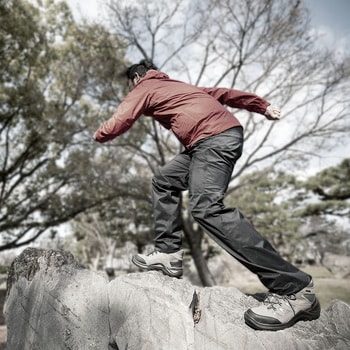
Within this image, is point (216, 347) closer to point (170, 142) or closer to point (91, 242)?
point (170, 142)

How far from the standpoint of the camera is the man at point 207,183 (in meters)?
1.88

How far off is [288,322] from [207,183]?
93 centimetres

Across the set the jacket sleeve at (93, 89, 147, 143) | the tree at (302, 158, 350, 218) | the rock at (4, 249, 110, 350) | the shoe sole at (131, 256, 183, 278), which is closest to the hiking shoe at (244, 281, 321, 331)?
the shoe sole at (131, 256, 183, 278)

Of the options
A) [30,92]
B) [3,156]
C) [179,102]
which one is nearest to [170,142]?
[30,92]

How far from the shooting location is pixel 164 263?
2375mm

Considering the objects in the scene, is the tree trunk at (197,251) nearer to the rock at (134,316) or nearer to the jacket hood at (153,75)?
the rock at (134,316)

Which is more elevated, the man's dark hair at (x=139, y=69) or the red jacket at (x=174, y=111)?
the man's dark hair at (x=139, y=69)

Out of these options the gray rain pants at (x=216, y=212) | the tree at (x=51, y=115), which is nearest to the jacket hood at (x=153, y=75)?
the gray rain pants at (x=216, y=212)

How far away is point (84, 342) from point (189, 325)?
0.71 metres

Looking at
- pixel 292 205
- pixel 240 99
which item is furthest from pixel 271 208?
pixel 240 99

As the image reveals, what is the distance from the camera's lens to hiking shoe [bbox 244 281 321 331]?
180 centimetres

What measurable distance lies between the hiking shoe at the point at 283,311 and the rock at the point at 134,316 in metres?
0.05

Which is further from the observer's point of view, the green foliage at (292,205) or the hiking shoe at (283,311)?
the green foliage at (292,205)

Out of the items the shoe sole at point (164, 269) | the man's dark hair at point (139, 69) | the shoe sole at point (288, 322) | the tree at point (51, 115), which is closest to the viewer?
the shoe sole at point (288, 322)
